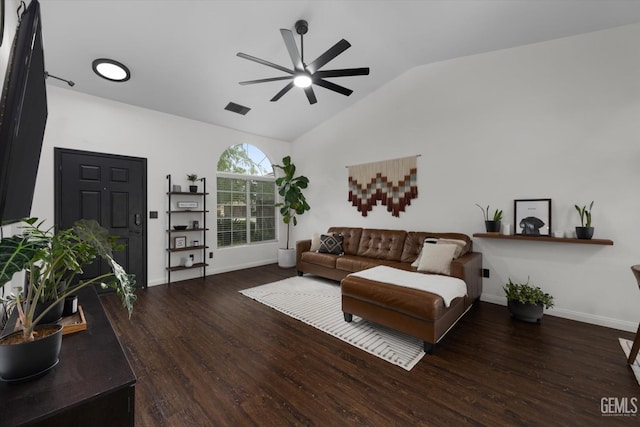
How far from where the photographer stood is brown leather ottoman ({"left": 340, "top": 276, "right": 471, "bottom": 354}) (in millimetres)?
2242

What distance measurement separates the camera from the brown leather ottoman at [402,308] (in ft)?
7.36

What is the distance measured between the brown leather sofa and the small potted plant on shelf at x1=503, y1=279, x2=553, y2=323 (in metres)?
0.40

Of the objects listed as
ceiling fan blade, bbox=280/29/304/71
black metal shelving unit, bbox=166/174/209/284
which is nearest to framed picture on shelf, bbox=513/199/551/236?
ceiling fan blade, bbox=280/29/304/71

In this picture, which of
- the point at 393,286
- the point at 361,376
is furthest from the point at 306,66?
the point at 361,376

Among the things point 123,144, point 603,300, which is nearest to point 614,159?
point 603,300

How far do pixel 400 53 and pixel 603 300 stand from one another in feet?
12.6

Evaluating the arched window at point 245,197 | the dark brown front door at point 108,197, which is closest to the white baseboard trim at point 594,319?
the arched window at point 245,197

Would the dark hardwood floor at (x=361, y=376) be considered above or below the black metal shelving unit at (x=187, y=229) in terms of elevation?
below

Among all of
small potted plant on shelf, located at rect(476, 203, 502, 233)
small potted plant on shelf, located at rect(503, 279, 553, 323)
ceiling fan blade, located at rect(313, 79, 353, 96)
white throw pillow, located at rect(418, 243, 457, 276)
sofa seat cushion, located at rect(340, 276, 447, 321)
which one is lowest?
small potted plant on shelf, located at rect(503, 279, 553, 323)

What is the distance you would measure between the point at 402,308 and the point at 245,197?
417 centimetres

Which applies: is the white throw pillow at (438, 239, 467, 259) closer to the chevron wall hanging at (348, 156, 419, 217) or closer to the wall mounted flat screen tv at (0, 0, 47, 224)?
the chevron wall hanging at (348, 156, 419, 217)

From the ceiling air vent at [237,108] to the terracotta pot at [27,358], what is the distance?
4.18m

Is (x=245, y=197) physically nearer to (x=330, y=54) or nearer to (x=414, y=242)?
(x=414, y=242)

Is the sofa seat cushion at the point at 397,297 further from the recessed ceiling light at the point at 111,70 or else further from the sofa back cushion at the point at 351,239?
the recessed ceiling light at the point at 111,70
